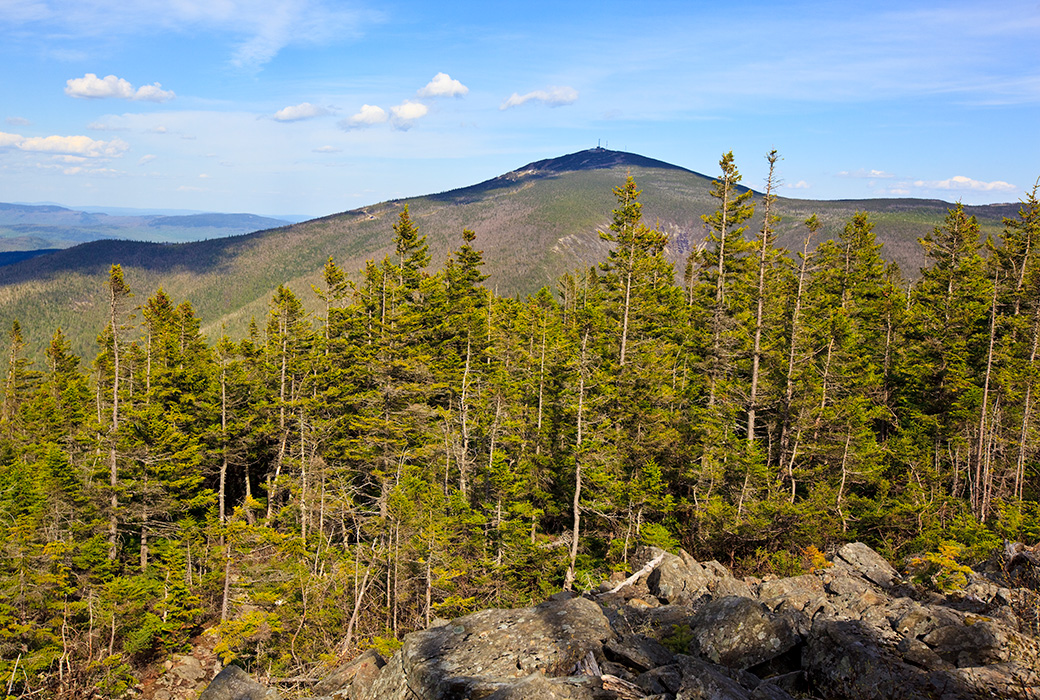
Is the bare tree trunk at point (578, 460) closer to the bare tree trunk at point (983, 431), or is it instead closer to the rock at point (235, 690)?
the rock at point (235, 690)

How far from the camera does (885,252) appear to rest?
6521 inches

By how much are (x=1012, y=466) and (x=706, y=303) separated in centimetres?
1741

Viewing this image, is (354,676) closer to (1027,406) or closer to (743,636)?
(743,636)

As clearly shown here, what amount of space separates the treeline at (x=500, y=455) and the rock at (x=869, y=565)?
2.58 meters

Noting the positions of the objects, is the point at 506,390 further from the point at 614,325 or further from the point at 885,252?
the point at 885,252

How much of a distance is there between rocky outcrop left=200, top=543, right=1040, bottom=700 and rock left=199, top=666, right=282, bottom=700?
132cm

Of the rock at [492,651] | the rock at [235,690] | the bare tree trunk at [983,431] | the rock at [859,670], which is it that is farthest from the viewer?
the bare tree trunk at [983,431]

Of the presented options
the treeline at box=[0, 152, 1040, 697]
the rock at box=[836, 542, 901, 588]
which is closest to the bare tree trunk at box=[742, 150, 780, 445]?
the treeline at box=[0, 152, 1040, 697]

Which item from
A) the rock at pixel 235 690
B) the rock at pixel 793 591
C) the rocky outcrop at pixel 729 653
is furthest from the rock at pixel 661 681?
the rock at pixel 235 690

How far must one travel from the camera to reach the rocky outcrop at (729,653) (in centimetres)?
767

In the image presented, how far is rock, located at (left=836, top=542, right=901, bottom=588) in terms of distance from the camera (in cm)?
1667

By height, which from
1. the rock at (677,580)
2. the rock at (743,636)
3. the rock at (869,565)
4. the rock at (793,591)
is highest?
the rock at (743,636)

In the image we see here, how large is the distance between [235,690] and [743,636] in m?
10.8

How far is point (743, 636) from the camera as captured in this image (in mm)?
9547
